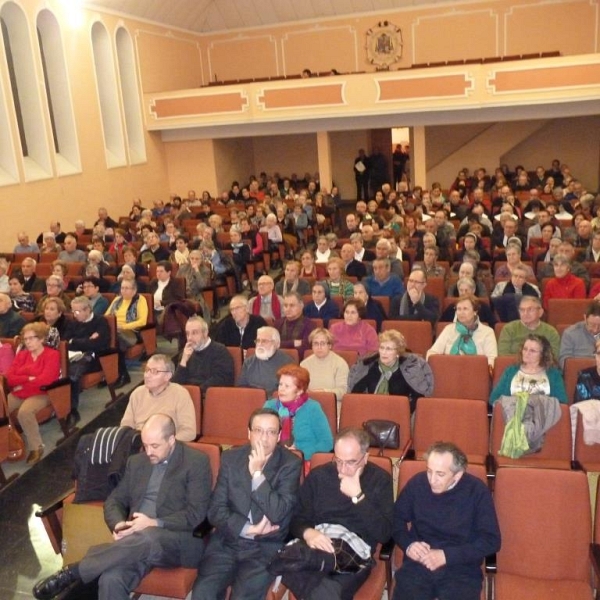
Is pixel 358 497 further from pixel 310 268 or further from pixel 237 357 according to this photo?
pixel 310 268

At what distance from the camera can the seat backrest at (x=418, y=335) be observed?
4859mm

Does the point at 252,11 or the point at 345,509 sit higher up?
the point at 252,11

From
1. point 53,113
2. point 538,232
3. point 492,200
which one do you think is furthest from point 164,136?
point 538,232

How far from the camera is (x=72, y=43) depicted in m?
11.1

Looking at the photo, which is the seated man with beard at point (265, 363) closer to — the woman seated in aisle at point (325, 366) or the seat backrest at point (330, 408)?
the woman seated in aisle at point (325, 366)

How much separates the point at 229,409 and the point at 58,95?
368 inches

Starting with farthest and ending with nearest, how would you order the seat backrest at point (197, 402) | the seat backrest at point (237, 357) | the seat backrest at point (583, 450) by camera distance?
the seat backrest at point (237, 357) → the seat backrest at point (197, 402) → the seat backrest at point (583, 450)

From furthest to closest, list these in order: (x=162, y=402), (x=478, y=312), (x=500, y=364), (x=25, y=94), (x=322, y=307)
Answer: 1. (x=25, y=94)
2. (x=322, y=307)
3. (x=478, y=312)
4. (x=500, y=364)
5. (x=162, y=402)

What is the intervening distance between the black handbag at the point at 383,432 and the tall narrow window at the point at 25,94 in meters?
8.93

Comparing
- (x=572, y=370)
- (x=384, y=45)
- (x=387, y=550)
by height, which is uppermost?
(x=384, y=45)

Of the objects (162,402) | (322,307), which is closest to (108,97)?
(322,307)

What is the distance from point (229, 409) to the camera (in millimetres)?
3887

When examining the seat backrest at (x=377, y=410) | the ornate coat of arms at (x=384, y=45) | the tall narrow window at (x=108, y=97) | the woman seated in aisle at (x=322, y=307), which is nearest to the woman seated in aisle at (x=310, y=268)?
the woman seated in aisle at (x=322, y=307)

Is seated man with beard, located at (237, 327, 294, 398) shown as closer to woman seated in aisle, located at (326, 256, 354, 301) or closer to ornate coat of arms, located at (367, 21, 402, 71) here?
woman seated in aisle, located at (326, 256, 354, 301)
